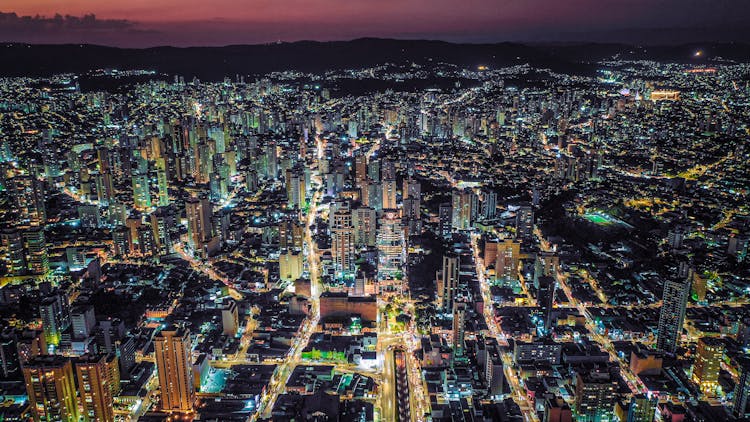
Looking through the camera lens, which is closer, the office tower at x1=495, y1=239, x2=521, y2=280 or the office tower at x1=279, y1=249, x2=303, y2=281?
the office tower at x1=495, y1=239, x2=521, y2=280

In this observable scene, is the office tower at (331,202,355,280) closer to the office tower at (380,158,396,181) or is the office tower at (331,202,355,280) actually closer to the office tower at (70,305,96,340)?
the office tower at (70,305,96,340)

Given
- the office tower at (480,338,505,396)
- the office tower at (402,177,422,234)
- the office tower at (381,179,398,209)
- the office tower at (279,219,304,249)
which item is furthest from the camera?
the office tower at (381,179,398,209)

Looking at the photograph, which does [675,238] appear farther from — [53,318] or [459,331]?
[53,318]

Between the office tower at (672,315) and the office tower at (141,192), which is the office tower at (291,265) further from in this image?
the office tower at (141,192)

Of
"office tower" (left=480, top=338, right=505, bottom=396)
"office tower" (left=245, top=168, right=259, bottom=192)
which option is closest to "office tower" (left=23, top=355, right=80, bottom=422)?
"office tower" (left=480, top=338, right=505, bottom=396)

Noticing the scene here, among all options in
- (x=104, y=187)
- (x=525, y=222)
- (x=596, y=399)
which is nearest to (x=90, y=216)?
(x=104, y=187)

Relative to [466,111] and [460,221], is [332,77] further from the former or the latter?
[460,221]
